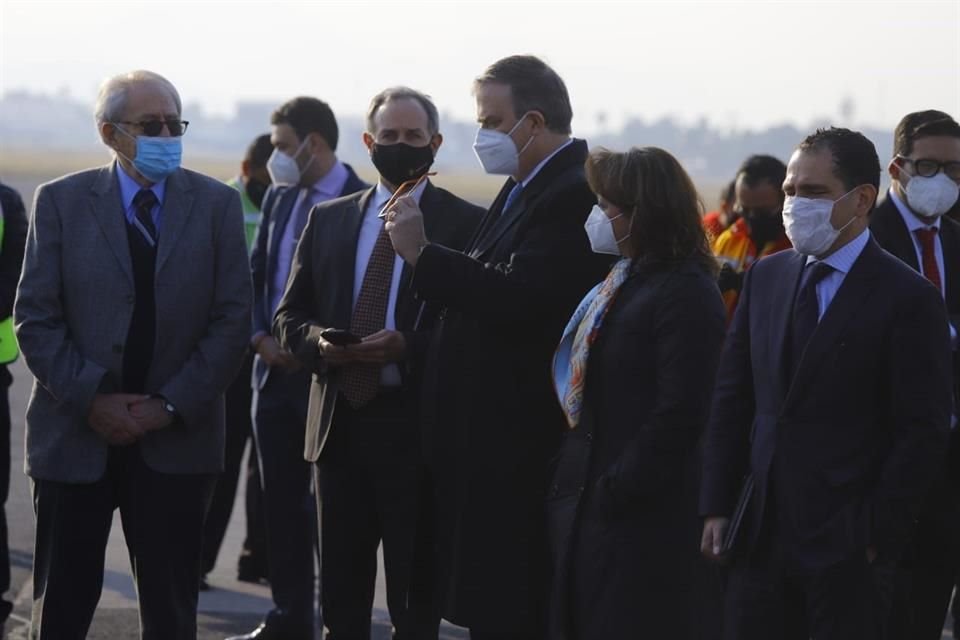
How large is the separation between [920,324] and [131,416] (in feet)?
8.39

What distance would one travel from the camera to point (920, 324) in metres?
4.43

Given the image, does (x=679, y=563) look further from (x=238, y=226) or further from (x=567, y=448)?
(x=238, y=226)

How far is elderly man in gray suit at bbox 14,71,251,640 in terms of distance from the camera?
5406 mm

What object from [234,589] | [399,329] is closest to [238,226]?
[399,329]

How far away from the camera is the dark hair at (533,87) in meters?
5.36

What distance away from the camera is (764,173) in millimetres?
8391

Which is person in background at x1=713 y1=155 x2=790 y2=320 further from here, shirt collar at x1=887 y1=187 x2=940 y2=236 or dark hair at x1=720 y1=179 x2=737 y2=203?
shirt collar at x1=887 y1=187 x2=940 y2=236

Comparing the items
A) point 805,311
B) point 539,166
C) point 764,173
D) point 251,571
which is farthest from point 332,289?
point 764,173

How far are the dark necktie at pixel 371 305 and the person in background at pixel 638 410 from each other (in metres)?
1.13

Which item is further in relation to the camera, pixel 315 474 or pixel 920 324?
pixel 315 474

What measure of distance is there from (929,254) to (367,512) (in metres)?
2.30

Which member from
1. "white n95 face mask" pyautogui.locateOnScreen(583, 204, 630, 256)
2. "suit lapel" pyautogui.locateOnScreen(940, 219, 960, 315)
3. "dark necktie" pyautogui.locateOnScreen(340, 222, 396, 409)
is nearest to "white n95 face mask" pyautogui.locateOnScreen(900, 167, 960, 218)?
"suit lapel" pyautogui.locateOnScreen(940, 219, 960, 315)

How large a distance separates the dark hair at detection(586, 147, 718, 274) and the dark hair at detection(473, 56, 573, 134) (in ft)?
1.95

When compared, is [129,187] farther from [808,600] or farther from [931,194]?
[931,194]
